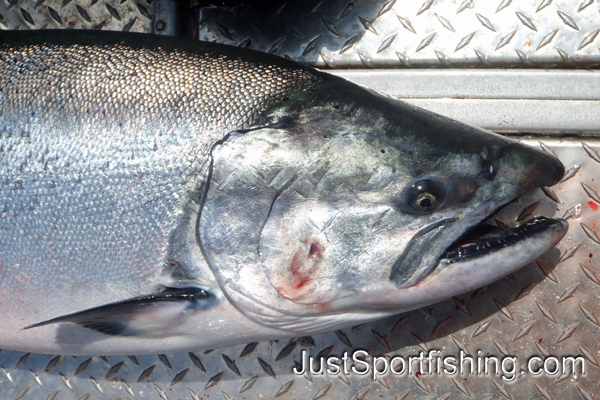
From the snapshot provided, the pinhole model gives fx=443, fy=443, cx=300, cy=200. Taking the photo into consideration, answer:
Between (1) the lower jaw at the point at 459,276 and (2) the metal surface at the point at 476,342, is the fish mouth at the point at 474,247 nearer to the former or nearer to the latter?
(1) the lower jaw at the point at 459,276

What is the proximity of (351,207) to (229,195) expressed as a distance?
39cm

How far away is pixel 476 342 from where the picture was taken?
1921mm

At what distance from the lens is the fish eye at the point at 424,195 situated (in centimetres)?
137

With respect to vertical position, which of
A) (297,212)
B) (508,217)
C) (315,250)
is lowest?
(508,217)

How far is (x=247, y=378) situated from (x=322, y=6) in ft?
5.85

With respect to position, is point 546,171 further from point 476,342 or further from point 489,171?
point 476,342

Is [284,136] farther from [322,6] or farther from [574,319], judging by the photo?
[574,319]

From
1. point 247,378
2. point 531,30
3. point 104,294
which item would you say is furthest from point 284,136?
point 531,30

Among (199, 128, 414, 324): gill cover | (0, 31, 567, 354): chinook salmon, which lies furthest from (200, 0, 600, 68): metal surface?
(199, 128, 414, 324): gill cover

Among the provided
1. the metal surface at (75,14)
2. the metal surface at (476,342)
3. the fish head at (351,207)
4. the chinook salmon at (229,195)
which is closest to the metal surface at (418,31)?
the metal surface at (75,14)

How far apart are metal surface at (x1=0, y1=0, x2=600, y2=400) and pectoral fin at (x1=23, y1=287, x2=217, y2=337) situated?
609 mm

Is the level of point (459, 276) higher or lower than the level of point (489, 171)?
lower

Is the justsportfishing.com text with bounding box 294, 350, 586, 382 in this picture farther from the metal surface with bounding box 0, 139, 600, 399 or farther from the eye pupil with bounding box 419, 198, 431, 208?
the eye pupil with bounding box 419, 198, 431, 208

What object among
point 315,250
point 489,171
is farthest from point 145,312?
point 489,171
